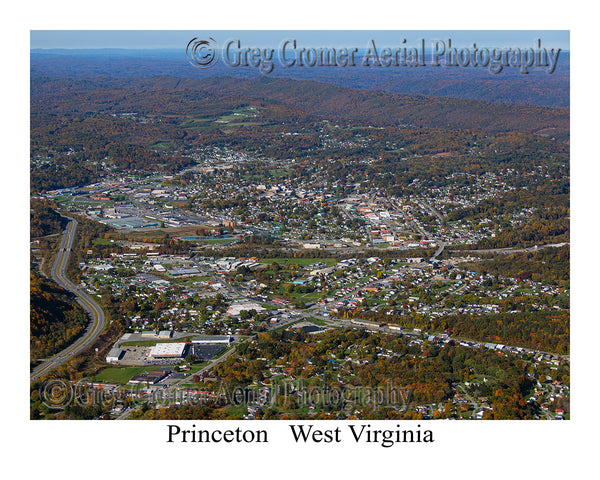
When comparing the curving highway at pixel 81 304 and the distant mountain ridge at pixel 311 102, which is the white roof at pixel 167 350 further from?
the distant mountain ridge at pixel 311 102

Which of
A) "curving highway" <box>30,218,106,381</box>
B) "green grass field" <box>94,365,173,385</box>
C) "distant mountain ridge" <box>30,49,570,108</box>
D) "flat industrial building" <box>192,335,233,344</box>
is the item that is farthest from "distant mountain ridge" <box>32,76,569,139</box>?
"green grass field" <box>94,365,173,385</box>

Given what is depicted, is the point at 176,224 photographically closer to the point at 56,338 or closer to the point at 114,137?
the point at 56,338

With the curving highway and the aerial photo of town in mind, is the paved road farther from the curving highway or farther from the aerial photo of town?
the curving highway

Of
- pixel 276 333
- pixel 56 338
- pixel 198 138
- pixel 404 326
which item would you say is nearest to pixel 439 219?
pixel 404 326

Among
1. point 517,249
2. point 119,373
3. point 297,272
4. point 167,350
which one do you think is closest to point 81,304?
point 167,350

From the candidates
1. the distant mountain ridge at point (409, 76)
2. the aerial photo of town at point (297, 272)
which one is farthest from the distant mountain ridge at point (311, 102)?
the distant mountain ridge at point (409, 76)

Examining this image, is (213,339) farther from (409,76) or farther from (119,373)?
(409,76)

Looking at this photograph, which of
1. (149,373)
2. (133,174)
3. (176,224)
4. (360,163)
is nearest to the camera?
(149,373)
